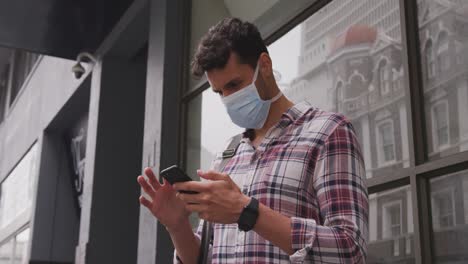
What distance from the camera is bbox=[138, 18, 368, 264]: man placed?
1.62 m

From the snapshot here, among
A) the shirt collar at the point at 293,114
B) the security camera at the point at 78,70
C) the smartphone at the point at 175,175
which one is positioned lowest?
the smartphone at the point at 175,175

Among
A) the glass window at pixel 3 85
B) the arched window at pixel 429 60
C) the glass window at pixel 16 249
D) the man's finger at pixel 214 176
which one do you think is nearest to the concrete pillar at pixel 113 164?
the glass window at pixel 16 249

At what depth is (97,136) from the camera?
6.86 m

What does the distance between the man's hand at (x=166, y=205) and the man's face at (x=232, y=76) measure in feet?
1.11

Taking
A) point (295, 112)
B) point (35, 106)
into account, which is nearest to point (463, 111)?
point (295, 112)

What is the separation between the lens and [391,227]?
2828 mm

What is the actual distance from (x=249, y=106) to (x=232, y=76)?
0.10m

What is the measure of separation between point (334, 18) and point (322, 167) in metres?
1.91

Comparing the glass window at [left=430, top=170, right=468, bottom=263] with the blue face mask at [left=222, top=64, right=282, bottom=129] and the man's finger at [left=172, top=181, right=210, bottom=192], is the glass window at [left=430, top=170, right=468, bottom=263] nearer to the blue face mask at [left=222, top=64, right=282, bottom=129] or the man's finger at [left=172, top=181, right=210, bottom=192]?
the blue face mask at [left=222, top=64, right=282, bottom=129]

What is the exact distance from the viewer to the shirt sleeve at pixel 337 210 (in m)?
1.61

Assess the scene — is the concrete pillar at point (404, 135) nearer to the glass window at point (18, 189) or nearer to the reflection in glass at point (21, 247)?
the reflection in glass at point (21, 247)

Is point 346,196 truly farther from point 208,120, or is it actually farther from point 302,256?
point 208,120

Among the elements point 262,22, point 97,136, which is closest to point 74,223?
point 97,136

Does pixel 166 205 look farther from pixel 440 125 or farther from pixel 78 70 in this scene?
pixel 78 70
